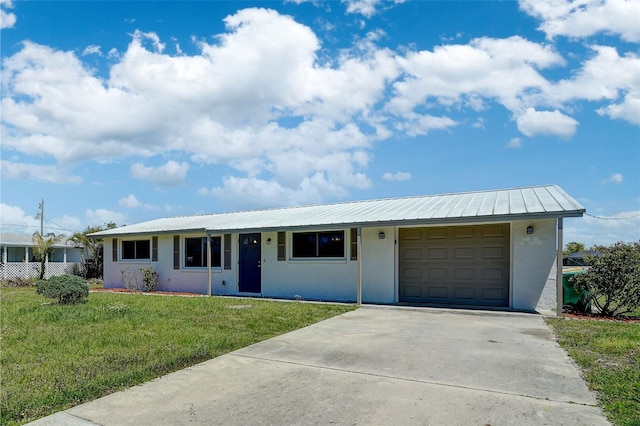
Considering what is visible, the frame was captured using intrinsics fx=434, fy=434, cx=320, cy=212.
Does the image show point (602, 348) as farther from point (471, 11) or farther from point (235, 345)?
point (471, 11)

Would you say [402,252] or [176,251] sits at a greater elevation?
[402,252]

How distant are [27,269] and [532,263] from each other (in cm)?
2612

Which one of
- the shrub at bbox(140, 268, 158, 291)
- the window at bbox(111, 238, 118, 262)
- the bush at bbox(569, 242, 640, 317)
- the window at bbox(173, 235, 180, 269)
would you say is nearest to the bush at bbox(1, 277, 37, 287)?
the window at bbox(111, 238, 118, 262)

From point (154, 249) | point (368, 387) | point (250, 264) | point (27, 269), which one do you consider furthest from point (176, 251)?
→ point (368, 387)

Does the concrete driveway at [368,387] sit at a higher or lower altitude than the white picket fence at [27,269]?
higher

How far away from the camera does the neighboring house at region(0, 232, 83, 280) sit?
24.1 meters

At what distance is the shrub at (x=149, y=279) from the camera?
1723 cm

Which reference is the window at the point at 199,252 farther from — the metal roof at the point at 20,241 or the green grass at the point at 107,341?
the metal roof at the point at 20,241

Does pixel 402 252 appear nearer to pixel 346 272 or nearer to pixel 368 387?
pixel 346 272

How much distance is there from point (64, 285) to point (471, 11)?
1249 centimetres

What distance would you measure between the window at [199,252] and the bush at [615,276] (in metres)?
11.6

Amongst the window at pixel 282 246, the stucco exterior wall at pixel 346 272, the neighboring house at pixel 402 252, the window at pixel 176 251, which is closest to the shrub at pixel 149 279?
the stucco exterior wall at pixel 346 272

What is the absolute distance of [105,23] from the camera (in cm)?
1173

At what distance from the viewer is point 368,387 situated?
469 cm
